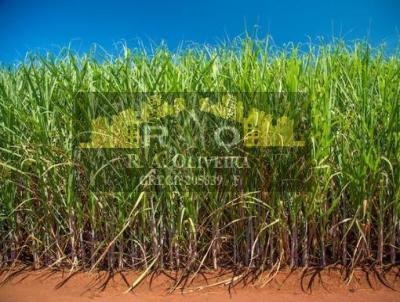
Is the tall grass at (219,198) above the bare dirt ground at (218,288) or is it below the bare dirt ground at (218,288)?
above

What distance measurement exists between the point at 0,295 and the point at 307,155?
212cm

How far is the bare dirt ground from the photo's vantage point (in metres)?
3.18

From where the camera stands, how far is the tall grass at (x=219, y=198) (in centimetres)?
328

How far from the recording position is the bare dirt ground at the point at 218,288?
10.4 feet

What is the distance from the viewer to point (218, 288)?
3279 mm

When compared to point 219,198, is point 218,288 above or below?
below

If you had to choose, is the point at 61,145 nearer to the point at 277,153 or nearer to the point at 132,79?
the point at 132,79

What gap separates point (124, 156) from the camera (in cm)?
333

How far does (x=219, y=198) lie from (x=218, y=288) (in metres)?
0.55

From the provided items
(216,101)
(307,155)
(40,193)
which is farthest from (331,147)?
(40,193)

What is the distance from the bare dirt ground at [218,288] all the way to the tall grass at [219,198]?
105 millimetres

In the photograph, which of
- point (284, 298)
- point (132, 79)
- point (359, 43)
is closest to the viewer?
point (284, 298)

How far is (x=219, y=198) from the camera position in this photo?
3354mm

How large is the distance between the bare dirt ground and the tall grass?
0.11 meters
